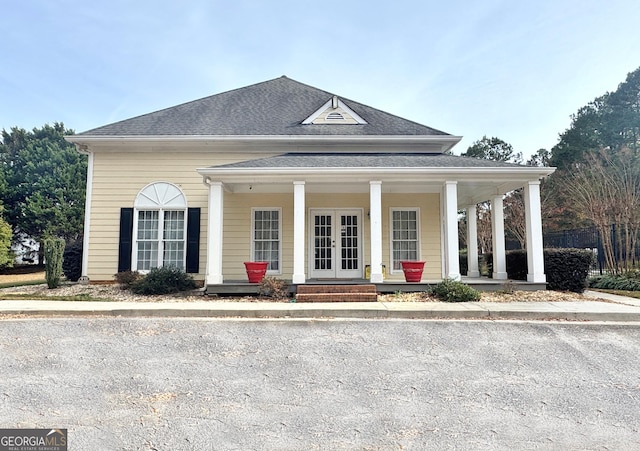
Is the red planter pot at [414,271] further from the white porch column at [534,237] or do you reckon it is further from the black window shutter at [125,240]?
the black window shutter at [125,240]

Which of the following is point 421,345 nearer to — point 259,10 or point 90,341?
point 90,341

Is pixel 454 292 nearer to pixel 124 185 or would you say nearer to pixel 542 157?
pixel 124 185

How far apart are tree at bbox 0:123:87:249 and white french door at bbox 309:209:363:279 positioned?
1945 centimetres

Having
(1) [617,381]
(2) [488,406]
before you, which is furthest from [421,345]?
(1) [617,381]

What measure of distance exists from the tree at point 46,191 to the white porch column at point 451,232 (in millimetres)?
23277

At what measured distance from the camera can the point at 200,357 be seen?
15.1 ft

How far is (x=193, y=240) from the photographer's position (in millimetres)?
10805

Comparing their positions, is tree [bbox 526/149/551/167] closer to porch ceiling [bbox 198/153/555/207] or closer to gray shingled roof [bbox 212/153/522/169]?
porch ceiling [bbox 198/153/555/207]

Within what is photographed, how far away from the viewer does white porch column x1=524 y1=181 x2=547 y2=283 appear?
8.97 metres

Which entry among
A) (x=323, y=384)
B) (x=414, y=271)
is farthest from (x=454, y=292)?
(x=323, y=384)

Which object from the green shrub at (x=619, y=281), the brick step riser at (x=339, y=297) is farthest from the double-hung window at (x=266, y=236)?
the green shrub at (x=619, y=281)

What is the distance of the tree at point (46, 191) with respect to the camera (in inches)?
888

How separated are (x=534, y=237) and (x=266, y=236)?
735 cm

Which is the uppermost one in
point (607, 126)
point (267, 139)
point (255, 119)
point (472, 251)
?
point (607, 126)
